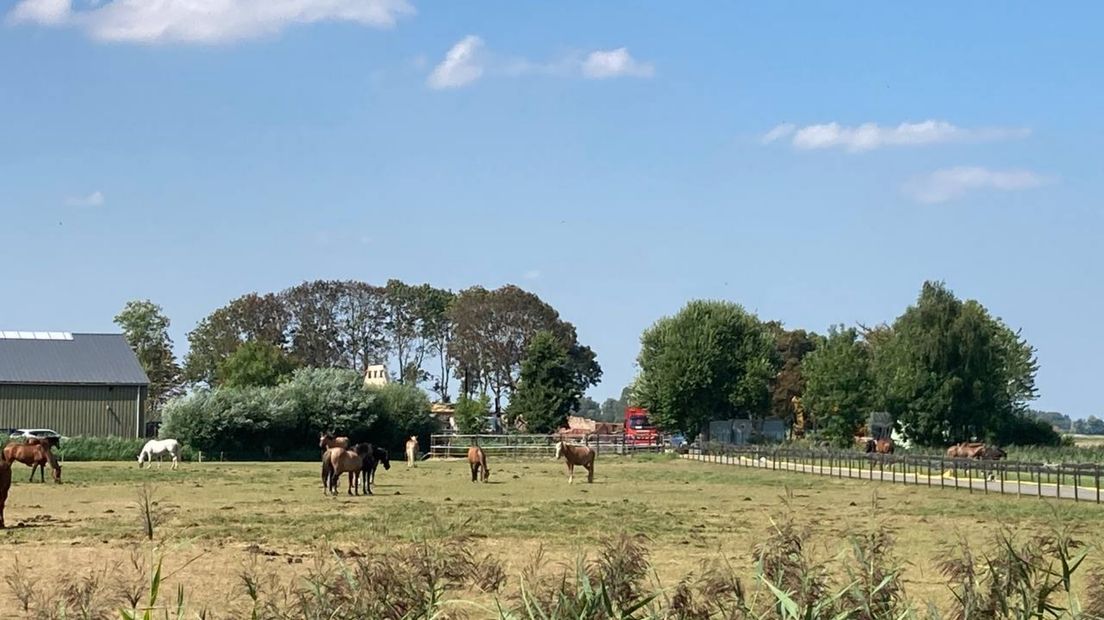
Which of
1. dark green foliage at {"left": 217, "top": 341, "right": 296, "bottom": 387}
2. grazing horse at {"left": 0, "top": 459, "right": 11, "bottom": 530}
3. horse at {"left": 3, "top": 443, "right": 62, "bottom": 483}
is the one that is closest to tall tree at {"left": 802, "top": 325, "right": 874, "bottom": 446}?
dark green foliage at {"left": 217, "top": 341, "right": 296, "bottom": 387}

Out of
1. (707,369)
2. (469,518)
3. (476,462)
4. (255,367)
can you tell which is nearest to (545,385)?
(707,369)

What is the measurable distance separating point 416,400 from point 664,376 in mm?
20945

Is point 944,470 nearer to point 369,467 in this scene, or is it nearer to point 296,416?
point 369,467

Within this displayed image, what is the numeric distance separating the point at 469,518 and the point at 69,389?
52831 mm

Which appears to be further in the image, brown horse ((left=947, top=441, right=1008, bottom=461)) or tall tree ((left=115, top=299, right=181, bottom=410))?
tall tree ((left=115, top=299, right=181, bottom=410))

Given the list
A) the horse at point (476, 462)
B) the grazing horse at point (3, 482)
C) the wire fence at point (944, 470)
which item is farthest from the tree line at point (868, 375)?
the grazing horse at point (3, 482)

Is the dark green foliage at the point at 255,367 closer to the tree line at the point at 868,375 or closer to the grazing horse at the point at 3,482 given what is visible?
the tree line at the point at 868,375

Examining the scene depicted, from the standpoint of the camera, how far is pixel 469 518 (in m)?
21.6

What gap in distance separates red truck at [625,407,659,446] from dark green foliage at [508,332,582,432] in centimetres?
464

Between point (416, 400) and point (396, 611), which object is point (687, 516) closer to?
point (396, 611)

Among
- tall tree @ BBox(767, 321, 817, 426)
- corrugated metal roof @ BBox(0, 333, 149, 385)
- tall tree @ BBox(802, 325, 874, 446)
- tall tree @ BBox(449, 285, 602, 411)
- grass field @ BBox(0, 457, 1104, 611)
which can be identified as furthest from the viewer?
tall tree @ BBox(767, 321, 817, 426)

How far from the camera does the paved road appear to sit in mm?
31906

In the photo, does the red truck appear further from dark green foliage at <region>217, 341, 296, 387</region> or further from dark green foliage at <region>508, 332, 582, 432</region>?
dark green foliage at <region>217, 341, 296, 387</region>

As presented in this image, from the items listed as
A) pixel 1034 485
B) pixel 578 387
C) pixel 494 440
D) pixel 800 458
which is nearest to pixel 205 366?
pixel 578 387
